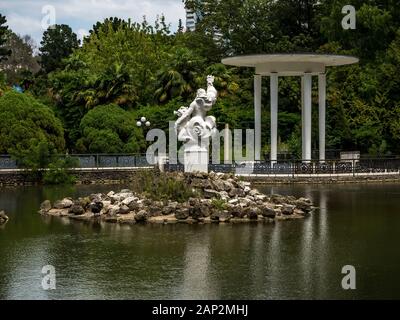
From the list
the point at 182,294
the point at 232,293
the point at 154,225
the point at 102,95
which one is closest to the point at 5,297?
the point at 182,294

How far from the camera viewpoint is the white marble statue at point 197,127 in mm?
27719

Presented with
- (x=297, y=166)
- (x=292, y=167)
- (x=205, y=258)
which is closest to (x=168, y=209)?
(x=205, y=258)

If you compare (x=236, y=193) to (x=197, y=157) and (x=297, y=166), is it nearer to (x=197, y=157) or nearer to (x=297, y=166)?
(x=197, y=157)

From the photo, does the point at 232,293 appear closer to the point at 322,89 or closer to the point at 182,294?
the point at 182,294

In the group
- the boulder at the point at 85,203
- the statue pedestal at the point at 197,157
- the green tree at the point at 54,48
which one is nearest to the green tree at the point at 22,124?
the statue pedestal at the point at 197,157

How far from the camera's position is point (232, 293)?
40.4ft

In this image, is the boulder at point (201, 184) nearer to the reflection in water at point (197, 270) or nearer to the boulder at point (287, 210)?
the boulder at point (287, 210)

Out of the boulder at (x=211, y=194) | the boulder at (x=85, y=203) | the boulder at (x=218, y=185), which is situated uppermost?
the boulder at (x=218, y=185)

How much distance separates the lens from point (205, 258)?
1538cm

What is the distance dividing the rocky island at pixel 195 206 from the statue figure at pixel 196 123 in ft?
15.0

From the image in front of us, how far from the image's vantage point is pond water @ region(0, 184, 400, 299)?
12.6 meters

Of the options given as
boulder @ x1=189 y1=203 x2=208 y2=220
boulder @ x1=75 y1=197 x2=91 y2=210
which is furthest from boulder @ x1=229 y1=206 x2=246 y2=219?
boulder @ x1=75 y1=197 x2=91 y2=210

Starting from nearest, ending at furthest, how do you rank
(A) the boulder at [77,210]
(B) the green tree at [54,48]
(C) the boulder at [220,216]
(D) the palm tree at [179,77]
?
1. (C) the boulder at [220,216]
2. (A) the boulder at [77,210]
3. (D) the palm tree at [179,77]
4. (B) the green tree at [54,48]
